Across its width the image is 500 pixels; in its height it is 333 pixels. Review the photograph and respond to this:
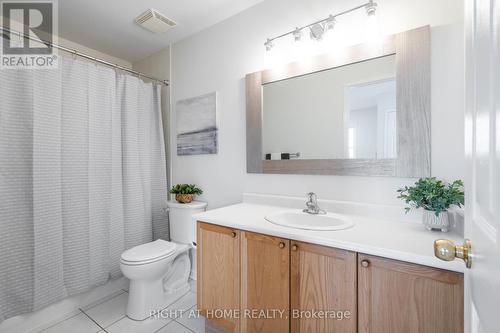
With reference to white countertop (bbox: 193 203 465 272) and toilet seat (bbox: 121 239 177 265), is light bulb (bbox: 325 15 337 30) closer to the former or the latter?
white countertop (bbox: 193 203 465 272)

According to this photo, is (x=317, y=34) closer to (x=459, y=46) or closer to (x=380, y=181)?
(x=459, y=46)

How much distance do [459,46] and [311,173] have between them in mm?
978

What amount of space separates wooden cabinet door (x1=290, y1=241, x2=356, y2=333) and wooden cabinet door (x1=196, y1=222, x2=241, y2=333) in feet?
1.14

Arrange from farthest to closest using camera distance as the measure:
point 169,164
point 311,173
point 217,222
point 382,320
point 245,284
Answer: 1. point 169,164
2. point 311,173
3. point 217,222
4. point 245,284
5. point 382,320

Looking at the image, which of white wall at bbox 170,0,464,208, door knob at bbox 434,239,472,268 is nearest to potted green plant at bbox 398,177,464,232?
white wall at bbox 170,0,464,208

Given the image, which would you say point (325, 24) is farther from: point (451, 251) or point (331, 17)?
point (451, 251)

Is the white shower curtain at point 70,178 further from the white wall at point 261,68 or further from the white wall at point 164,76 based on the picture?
the white wall at point 261,68

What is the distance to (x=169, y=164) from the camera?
2.51 metres

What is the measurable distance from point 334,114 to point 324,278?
3.24 ft

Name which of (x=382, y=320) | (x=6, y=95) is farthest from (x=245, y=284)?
(x=6, y=95)

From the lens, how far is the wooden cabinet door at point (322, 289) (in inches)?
37.1

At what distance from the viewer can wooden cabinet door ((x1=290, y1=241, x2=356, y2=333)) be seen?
3.09 ft

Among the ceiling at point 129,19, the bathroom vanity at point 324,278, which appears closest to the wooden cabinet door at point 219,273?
the bathroom vanity at point 324,278

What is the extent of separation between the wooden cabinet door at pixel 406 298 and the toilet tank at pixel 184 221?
57.4 inches
